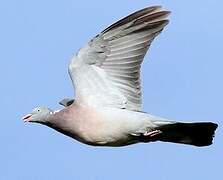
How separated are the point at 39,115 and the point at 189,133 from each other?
2719mm

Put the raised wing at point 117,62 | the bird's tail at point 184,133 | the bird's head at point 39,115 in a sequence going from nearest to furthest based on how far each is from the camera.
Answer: the bird's tail at point 184,133 → the raised wing at point 117,62 → the bird's head at point 39,115

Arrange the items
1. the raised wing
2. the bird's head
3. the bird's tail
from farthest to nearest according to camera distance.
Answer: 1. the bird's head
2. the raised wing
3. the bird's tail

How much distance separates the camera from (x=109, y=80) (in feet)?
45.9

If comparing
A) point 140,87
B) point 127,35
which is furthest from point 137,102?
point 127,35

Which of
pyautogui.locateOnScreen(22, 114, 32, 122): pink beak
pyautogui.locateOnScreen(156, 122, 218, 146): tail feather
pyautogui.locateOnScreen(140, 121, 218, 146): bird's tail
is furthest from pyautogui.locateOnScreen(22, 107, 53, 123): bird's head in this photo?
pyautogui.locateOnScreen(156, 122, 218, 146): tail feather

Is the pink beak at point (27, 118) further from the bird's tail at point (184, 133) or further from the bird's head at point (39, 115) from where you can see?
the bird's tail at point (184, 133)

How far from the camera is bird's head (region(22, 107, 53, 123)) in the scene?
46.5 feet

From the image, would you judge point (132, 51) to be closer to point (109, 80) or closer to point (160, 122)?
point (109, 80)

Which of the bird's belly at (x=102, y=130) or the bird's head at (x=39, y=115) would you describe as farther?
the bird's head at (x=39, y=115)

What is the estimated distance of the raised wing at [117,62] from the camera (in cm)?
1362

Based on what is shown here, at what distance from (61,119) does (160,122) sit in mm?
1773

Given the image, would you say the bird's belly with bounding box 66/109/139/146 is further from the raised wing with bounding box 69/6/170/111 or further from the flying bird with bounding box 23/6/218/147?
the raised wing with bounding box 69/6/170/111

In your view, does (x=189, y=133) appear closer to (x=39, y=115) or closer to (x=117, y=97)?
(x=117, y=97)

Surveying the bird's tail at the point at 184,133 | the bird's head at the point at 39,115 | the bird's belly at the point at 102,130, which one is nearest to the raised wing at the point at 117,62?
the bird's belly at the point at 102,130
